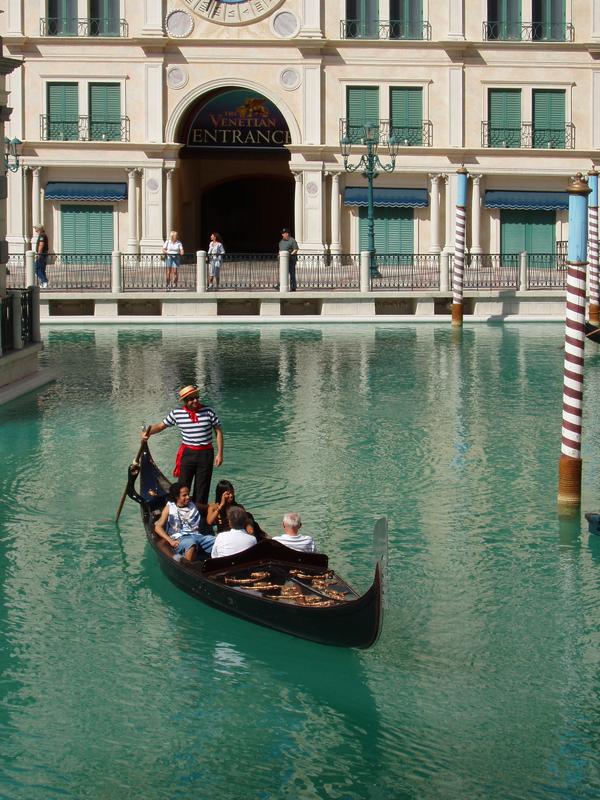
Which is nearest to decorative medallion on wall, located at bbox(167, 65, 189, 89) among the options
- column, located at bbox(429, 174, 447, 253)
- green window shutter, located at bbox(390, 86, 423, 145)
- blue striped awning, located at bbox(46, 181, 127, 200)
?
blue striped awning, located at bbox(46, 181, 127, 200)

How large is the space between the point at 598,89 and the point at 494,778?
40.5 meters

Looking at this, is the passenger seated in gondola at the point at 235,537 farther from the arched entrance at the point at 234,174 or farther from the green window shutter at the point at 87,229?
the arched entrance at the point at 234,174

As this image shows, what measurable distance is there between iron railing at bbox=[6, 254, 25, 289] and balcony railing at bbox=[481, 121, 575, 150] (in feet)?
50.2

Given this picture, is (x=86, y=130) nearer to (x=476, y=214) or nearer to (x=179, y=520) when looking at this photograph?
(x=476, y=214)

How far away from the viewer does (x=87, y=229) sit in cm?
4709

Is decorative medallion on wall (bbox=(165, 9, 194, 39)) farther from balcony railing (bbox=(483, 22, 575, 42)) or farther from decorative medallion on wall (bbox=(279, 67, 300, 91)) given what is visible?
balcony railing (bbox=(483, 22, 575, 42))

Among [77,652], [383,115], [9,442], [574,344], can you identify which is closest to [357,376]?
[9,442]

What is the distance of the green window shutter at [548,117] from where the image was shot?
47.3 meters

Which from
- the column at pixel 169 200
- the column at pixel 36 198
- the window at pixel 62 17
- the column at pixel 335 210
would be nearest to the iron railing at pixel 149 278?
the column at pixel 169 200

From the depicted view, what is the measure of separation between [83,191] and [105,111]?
2.57 m

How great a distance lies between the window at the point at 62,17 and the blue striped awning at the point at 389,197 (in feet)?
32.6

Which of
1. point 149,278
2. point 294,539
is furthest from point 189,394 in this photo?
point 149,278

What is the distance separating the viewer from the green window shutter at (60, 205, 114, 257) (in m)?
46.8

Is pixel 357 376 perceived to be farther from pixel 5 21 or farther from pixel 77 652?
pixel 5 21
